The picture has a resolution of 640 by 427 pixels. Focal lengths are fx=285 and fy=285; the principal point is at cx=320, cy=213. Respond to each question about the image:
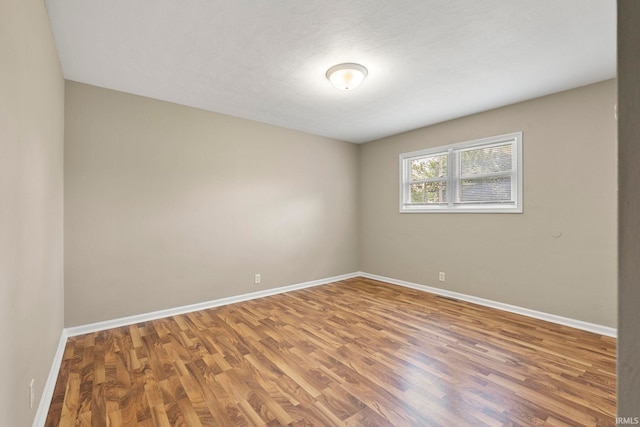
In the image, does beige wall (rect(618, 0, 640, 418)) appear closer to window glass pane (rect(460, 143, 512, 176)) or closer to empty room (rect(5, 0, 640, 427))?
empty room (rect(5, 0, 640, 427))

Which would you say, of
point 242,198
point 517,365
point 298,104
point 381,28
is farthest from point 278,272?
point 381,28

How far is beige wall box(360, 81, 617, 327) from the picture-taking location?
2.91 metres

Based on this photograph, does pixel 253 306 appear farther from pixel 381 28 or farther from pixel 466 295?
pixel 381 28

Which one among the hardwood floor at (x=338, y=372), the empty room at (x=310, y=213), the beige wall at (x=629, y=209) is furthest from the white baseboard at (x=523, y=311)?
the beige wall at (x=629, y=209)

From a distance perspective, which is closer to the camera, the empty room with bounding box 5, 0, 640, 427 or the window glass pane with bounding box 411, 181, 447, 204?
the empty room with bounding box 5, 0, 640, 427

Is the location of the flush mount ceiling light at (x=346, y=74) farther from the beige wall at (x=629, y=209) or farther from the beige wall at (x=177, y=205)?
the beige wall at (x=629, y=209)

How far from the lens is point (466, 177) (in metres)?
4.05

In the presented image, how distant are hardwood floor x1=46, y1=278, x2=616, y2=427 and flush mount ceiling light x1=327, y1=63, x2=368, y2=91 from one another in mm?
2459

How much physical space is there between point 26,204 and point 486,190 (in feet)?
→ 14.7

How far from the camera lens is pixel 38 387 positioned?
→ 1.71m

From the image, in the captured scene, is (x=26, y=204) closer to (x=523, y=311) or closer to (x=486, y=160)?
(x=486, y=160)

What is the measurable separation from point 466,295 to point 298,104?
3.43 m

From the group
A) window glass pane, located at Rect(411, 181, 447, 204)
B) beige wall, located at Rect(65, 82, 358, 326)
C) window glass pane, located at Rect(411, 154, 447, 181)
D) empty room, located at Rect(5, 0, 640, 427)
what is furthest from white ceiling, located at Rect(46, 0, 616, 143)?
window glass pane, located at Rect(411, 181, 447, 204)

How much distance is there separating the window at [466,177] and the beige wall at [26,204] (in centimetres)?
434
